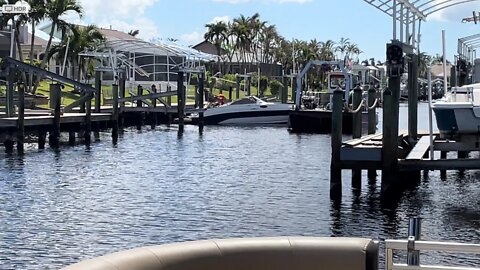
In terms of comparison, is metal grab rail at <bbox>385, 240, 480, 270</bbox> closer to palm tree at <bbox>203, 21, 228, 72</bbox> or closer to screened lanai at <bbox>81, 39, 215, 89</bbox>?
screened lanai at <bbox>81, 39, 215, 89</bbox>

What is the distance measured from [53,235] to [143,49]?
2067 inches

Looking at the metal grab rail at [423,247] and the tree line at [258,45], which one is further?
the tree line at [258,45]

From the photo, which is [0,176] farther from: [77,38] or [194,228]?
[77,38]

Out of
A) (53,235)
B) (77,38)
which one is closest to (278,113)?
(77,38)

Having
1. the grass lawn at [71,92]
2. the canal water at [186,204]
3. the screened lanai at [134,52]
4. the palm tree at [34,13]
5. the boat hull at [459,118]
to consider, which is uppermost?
the palm tree at [34,13]

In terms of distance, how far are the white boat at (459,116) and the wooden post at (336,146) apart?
2.56 meters

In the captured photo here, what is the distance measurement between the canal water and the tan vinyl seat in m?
8.17

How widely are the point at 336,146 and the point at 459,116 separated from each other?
131 inches

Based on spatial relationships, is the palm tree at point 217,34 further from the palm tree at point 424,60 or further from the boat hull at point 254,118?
the boat hull at point 254,118

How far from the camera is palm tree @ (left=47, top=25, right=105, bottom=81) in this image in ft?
257

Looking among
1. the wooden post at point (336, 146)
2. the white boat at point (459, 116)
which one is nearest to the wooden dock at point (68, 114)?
the wooden post at point (336, 146)

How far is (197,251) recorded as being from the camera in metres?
8.34

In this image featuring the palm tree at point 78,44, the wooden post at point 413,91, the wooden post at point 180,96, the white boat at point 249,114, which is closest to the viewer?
the wooden post at point 413,91

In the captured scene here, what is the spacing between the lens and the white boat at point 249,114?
6619cm
